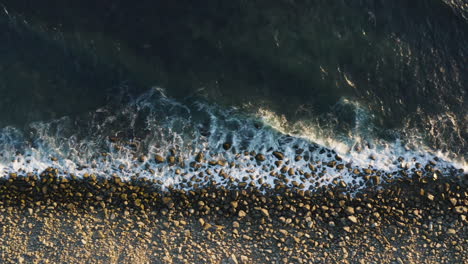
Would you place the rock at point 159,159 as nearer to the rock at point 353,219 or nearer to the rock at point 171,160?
the rock at point 171,160

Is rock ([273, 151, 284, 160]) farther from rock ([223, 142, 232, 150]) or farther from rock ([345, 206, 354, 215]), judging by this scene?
rock ([345, 206, 354, 215])

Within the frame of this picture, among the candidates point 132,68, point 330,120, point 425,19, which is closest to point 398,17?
point 425,19

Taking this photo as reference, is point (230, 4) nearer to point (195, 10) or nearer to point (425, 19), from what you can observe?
point (195, 10)

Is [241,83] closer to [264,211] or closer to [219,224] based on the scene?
[264,211]

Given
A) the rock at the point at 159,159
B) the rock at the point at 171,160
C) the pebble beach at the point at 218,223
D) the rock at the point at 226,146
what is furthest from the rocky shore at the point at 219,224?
the rock at the point at 226,146

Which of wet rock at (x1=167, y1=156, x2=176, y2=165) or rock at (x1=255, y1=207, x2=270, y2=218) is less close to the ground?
wet rock at (x1=167, y1=156, x2=176, y2=165)

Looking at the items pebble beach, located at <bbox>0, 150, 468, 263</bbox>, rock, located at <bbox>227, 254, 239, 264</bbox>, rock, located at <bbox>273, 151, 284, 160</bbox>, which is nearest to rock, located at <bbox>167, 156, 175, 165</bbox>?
pebble beach, located at <bbox>0, 150, 468, 263</bbox>

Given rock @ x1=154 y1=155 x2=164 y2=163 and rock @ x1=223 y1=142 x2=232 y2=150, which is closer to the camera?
rock @ x1=154 y1=155 x2=164 y2=163
